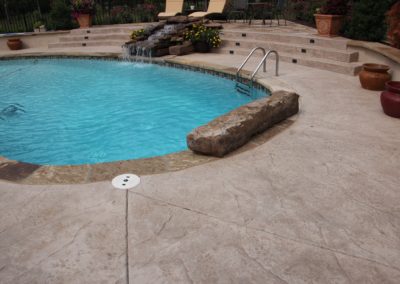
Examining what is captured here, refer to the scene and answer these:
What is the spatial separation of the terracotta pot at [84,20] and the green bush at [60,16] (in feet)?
1.56

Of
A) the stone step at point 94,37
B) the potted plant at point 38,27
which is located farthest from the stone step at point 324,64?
the potted plant at point 38,27

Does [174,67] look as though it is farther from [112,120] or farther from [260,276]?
[260,276]

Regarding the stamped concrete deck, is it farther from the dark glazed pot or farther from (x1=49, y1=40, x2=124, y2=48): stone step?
the dark glazed pot

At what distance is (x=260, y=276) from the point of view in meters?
1.90

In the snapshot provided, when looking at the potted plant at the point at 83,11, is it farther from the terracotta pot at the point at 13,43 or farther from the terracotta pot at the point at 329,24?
the terracotta pot at the point at 329,24

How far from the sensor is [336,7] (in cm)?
754

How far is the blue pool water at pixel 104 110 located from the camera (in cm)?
489

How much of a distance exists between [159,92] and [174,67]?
166 cm

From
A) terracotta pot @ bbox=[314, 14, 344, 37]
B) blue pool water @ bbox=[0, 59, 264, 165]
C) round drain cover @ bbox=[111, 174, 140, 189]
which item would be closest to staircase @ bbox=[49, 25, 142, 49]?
blue pool water @ bbox=[0, 59, 264, 165]

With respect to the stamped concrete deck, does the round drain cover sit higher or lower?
higher

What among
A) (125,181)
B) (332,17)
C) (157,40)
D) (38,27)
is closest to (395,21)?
(332,17)

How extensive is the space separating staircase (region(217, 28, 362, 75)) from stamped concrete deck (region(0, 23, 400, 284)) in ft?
13.1

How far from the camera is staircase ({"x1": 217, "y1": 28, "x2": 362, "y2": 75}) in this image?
22.5ft

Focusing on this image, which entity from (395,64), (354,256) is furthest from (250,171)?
(395,64)
